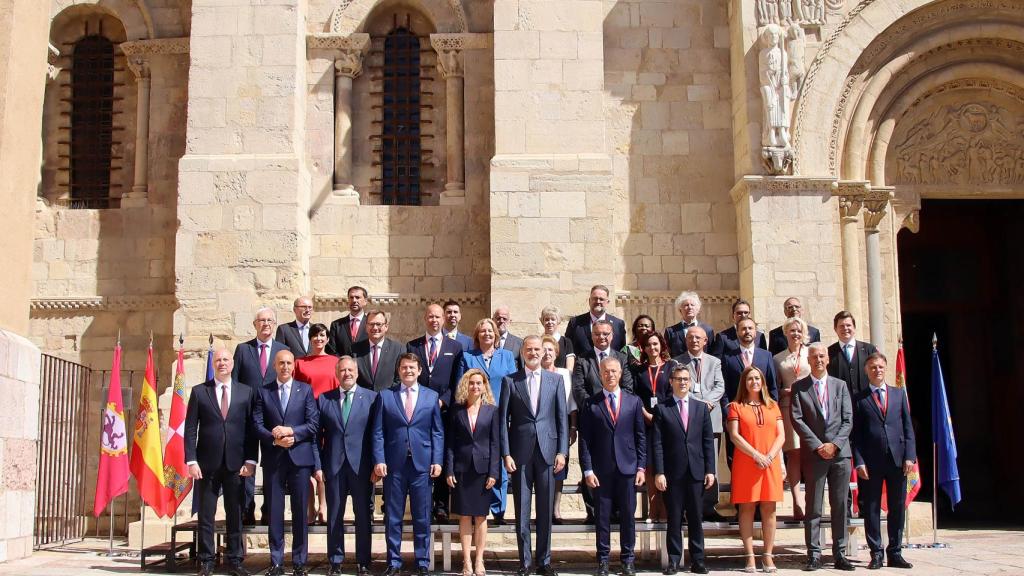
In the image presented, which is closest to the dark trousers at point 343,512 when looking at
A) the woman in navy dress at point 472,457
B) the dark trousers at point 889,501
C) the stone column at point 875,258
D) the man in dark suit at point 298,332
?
the woman in navy dress at point 472,457

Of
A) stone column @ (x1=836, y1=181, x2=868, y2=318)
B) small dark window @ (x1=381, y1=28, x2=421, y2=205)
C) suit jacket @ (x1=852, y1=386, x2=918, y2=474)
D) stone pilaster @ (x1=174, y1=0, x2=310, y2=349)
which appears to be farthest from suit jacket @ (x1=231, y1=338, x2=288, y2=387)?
stone column @ (x1=836, y1=181, x2=868, y2=318)

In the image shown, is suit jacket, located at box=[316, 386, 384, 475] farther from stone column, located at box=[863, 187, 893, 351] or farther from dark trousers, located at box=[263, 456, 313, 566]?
stone column, located at box=[863, 187, 893, 351]

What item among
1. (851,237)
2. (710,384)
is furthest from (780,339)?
(851,237)

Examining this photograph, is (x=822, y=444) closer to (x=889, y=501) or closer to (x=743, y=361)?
(x=889, y=501)

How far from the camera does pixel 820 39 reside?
1425cm

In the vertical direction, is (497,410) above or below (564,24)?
below

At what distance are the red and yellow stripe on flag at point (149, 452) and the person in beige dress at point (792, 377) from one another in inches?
253

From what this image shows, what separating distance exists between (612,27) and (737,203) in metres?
2.93

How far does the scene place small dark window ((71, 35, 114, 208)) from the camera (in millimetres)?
15477

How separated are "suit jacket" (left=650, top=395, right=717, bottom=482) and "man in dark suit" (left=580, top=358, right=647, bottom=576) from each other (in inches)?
5.5

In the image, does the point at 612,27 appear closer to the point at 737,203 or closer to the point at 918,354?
the point at 737,203

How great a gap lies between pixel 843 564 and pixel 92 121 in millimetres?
11675

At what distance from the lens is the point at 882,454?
9.79m

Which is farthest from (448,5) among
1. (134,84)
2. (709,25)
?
(134,84)
